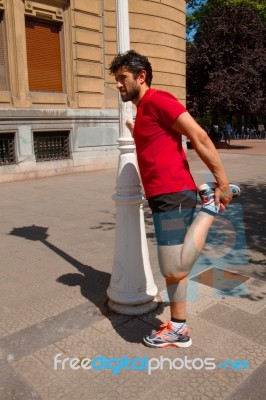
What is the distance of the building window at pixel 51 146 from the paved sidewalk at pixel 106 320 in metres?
5.84

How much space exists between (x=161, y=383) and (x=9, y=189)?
8146 millimetres

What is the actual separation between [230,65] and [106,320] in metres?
21.8

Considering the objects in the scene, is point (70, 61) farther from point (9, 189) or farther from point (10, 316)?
point (10, 316)

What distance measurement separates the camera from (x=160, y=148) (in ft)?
8.27

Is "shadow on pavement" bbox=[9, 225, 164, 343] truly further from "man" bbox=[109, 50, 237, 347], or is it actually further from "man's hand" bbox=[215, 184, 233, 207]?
"man's hand" bbox=[215, 184, 233, 207]

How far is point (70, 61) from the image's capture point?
40.4 feet

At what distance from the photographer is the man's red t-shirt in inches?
98.0

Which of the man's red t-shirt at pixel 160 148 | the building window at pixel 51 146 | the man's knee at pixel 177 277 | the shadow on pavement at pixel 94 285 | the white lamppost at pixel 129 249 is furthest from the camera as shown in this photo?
the building window at pixel 51 146

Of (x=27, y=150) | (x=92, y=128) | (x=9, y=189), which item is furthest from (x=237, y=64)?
(x=9, y=189)

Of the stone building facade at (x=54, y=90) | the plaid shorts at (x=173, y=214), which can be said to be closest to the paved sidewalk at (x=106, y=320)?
the plaid shorts at (x=173, y=214)

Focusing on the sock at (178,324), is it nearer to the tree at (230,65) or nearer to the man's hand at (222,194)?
the man's hand at (222,194)

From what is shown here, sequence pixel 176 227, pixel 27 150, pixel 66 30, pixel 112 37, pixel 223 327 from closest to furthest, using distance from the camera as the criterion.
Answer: pixel 176 227 < pixel 223 327 < pixel 27 150 < pixel 66 30 < pixel 112 37

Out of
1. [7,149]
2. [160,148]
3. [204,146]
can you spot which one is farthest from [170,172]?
[7,149]

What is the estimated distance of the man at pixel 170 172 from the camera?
2432mm
